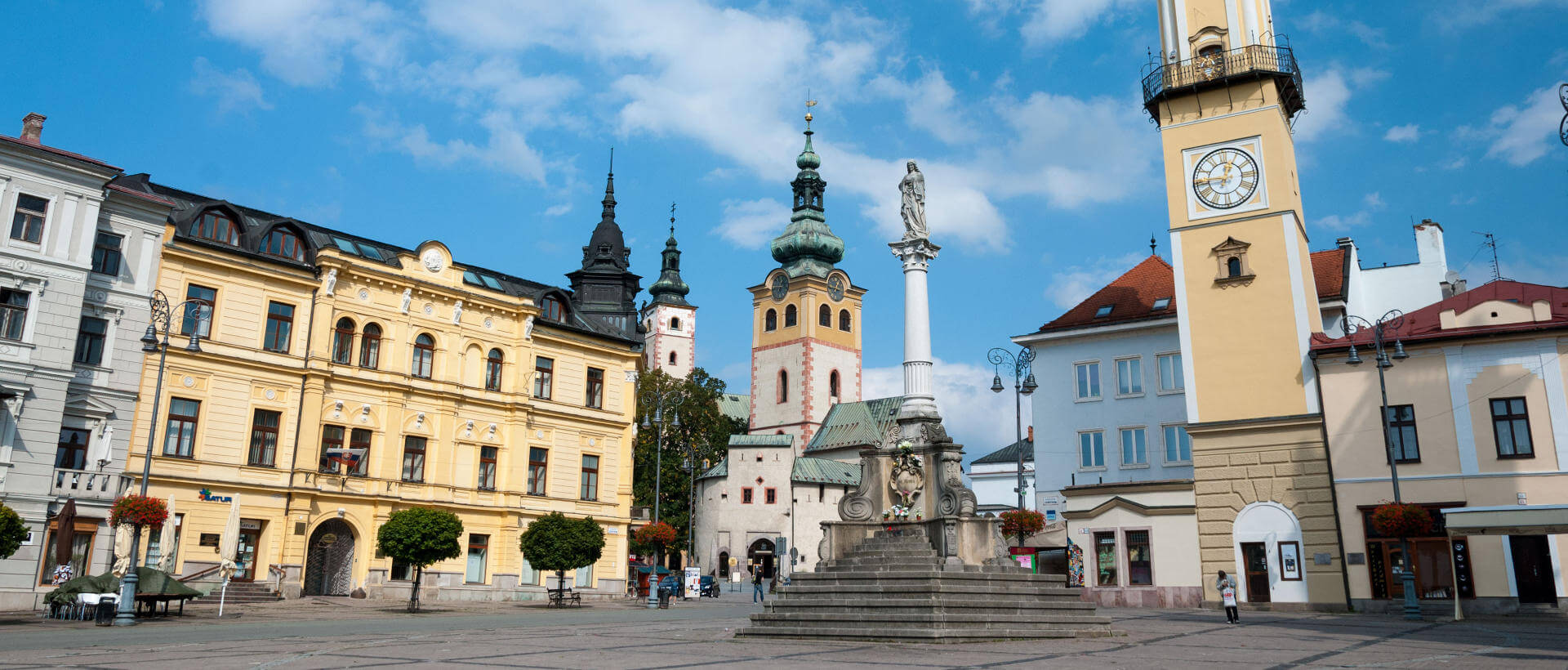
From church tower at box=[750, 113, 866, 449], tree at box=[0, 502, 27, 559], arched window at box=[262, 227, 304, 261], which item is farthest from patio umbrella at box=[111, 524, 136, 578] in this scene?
church tower at box=[750, 113, 866, 449]

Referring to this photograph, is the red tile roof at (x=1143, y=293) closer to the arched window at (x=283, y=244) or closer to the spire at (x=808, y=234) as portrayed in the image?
the arched window at (x=283, y=244)


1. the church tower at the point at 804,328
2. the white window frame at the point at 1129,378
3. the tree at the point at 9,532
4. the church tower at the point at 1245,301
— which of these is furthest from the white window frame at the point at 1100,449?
the church tower at the point at 804,328

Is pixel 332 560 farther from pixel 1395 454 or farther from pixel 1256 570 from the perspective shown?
pixel 1395 454

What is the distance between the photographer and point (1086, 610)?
19250mm

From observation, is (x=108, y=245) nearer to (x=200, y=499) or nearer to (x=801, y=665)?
(x=200, y=499)

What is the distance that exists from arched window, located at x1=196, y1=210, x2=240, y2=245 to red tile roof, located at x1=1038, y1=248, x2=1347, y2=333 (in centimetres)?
2955

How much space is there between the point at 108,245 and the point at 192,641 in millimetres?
17808

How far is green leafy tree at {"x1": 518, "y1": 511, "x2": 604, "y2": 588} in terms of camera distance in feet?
115

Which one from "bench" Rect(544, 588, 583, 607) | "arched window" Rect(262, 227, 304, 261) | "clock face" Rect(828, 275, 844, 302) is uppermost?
"clock face" Rect(828, 275, 844, 302)

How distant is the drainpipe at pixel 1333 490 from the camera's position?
1138 inches

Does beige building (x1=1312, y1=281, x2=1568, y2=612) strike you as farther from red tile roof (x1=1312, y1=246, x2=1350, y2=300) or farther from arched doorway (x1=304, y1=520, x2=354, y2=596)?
arched doorway (x1=304, y1=520, x2=354, y2=596)

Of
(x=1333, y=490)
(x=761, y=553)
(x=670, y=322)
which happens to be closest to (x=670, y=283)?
(x=670, y=322)

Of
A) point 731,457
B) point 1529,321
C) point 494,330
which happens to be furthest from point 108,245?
point 731,457

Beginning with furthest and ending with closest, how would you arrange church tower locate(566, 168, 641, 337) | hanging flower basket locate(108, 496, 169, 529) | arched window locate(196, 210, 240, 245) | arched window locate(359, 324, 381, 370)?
church tower locate(566, 168, 641, 337) < arched window locate(359, 324, 381, 370) < arched window locate(196, 210, 240, 245) < hanging flower basket locate(108, 496, 169, 529)
